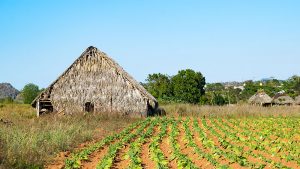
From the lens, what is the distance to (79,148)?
44.3 ft

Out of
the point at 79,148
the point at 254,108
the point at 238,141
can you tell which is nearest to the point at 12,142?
the point at 79,148

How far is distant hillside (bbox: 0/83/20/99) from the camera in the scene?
2400 inches

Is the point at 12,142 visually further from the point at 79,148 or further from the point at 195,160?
the point at 195,160

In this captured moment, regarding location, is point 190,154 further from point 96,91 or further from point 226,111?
point 226,111

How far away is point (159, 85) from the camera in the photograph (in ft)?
181

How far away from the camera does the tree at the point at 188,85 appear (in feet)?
167

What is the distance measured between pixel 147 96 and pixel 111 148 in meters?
12.2

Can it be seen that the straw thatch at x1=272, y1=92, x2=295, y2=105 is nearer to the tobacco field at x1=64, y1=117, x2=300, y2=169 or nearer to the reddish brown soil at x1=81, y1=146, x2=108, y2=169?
the tobacco field at x1=64, y1=117, x2=300, y2=169

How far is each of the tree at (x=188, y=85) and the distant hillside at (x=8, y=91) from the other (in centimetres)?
2483

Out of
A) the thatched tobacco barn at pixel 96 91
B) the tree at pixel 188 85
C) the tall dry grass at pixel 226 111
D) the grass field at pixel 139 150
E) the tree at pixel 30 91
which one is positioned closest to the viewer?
the grass field at pixel 139 150

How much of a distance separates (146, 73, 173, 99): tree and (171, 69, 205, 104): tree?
1180 millimetres

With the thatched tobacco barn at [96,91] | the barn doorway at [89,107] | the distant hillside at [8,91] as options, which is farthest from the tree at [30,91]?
the barn doorway at [89,107]

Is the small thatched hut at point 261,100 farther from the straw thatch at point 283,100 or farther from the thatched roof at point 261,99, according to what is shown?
the straw thatch at point 283,100

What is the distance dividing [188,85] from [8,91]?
1070 inches
